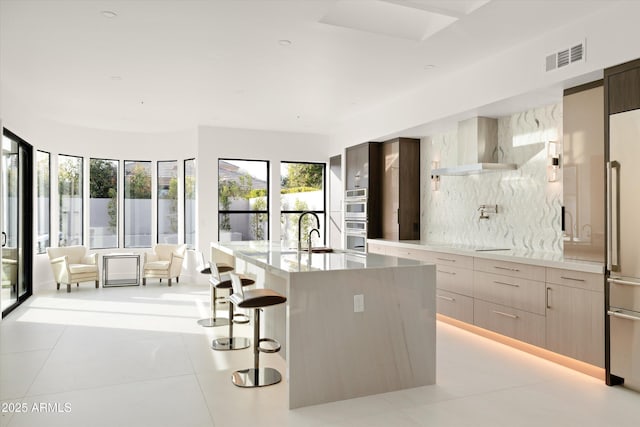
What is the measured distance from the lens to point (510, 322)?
4473mm

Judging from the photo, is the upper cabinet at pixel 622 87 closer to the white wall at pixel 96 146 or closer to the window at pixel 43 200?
the white wall at pixel 96 146

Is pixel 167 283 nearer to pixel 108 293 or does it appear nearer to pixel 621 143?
pixel 108 293

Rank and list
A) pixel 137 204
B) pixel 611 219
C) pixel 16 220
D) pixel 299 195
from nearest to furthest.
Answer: pixel 611 219 < pixel 16 220 < pixel 299 195 < pixel 137 204

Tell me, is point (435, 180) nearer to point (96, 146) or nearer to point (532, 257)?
point (532, 257)

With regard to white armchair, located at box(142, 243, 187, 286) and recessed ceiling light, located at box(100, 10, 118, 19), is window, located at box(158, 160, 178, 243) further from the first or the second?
recessed ceiling light, located at box(100, 10, 118, 19)

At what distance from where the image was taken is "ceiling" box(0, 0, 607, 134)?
365 cm

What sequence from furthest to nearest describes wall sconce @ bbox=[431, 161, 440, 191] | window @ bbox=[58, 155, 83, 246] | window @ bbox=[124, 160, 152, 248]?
1. window @ bbox=[124, 160, 152, 248]
2. window @ bbox=[58, 155, 83, 246]
3. wall sconce @ bbox=[431, 161, 440, 191]

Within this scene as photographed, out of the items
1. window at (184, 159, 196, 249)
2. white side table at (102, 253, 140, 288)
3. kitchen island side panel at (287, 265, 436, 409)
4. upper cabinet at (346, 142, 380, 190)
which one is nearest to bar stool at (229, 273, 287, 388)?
kitchen island side panel at (287, 265, 436, 409)

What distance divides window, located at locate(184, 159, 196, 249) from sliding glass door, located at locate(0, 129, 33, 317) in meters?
2.70

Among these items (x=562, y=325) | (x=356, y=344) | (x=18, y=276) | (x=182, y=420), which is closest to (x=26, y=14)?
(x=182, y=420)

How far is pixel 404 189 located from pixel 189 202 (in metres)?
4.35

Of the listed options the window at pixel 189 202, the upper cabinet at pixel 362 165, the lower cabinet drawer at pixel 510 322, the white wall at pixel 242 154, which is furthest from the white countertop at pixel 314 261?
the window at pixel 189 202

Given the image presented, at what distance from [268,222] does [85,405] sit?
587cm

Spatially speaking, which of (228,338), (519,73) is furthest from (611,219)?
(228,338)
